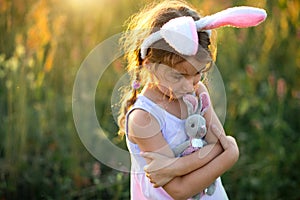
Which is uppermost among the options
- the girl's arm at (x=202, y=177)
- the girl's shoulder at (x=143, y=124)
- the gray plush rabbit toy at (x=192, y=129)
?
the girl's shoulder at (x=143, y=124)

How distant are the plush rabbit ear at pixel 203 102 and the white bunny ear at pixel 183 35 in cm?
23

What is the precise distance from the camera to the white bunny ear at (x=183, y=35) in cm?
187

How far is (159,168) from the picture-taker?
77.9 inches

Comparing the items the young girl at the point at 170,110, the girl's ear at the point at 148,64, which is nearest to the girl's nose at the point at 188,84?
the young girl at the point at 170,110

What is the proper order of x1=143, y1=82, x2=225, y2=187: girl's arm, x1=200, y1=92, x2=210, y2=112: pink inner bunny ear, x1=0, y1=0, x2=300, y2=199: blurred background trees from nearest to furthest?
x1=143, y1=82, x2=225, y2=187: girl's arm
x1=200, y1=92, x2=210, y2=112: pink inner bunny ear
x1=0, y1=0, x2=300, y2=199: blurred background trees

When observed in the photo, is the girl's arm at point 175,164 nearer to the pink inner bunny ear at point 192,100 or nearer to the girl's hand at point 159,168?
the girl's hand at point 159,168

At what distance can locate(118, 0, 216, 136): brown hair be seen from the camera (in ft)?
6.41

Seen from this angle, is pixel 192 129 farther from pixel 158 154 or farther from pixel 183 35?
pixel 183 35

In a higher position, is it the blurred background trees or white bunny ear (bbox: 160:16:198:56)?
white bunny ear (bbox: 160:16:198:56)

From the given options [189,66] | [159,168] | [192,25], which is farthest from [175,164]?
[192,25]

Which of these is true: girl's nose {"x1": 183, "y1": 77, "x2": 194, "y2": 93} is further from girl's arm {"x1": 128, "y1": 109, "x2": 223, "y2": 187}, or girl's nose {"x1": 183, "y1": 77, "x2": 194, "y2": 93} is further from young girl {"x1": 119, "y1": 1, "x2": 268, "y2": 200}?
girl's arm {"x1": 128, "y1": 109, "x2": 223, "y2": 187}

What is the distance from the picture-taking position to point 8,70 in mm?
3318

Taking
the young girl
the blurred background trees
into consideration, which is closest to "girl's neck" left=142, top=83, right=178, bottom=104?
the young girl

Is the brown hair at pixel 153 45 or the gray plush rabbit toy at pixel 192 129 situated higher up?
the brown hair at pixel 153 45
